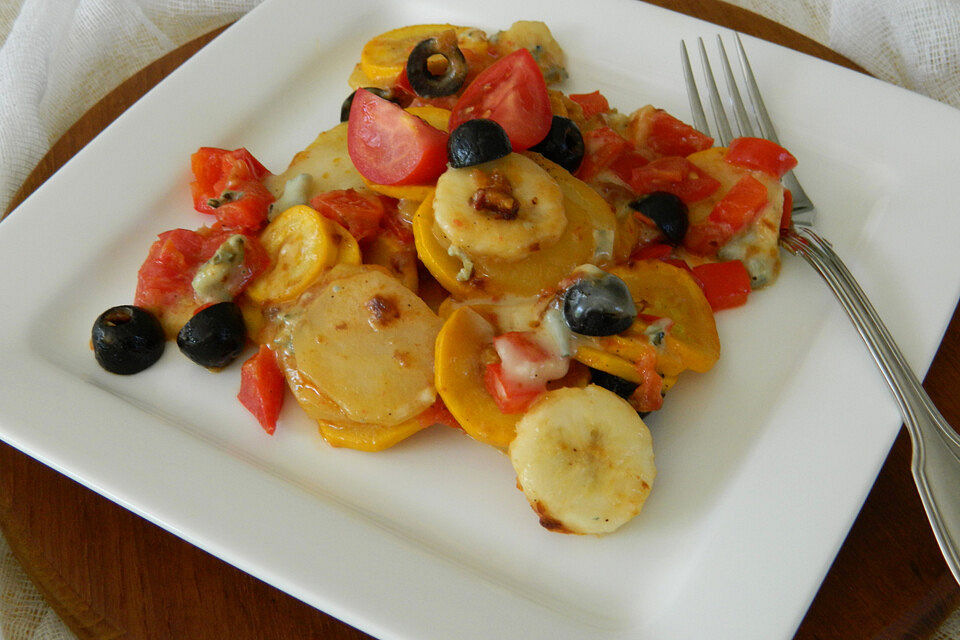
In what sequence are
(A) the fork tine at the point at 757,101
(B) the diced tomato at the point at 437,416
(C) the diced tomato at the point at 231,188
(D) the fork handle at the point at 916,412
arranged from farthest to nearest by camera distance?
(A) the fork tine at the point at 757,101
(C) the diced tomato at the point at 231,188
(B) the diced tomato at the point at 437,416
(D) the fork handle at the point at 916,412

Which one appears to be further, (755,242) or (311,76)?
(311,76)

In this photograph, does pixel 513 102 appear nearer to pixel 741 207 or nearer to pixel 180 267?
pixel 741 207

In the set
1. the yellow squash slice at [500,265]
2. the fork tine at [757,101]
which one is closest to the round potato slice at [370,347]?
the yellow squash slice at [500,265]

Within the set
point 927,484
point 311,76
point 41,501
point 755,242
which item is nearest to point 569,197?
point 755,242

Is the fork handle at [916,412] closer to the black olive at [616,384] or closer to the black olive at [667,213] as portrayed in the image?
the black olive at [667,213]

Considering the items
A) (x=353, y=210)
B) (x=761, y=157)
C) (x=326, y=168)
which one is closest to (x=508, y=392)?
(x=353, y=210)

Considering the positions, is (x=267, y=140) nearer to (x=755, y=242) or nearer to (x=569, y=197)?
(x=569, y=197)

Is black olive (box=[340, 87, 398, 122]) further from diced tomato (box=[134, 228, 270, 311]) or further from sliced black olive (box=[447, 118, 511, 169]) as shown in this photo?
diced tomato (box=[134, 228, 270, 311])
